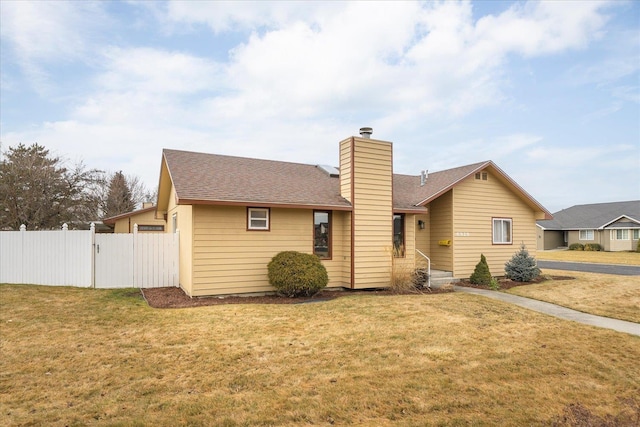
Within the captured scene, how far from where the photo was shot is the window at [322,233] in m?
13.0

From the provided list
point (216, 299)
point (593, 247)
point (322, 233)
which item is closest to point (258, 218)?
point (322, 233)

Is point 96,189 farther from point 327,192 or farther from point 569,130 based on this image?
point 569,130

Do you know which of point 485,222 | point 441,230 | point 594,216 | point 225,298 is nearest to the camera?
point 225,298

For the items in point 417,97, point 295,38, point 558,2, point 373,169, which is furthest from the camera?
point 417,97

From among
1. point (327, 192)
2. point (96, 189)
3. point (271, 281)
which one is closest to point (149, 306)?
point (271, 281)

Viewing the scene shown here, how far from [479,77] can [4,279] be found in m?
18.9

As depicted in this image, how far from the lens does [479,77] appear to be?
15.8 metres

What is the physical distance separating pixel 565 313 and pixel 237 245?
902cm

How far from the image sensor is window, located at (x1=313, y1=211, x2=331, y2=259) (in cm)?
1296

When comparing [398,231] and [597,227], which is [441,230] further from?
[597,227]

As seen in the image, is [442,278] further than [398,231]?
Yes

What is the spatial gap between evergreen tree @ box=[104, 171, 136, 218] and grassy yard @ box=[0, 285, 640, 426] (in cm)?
2933

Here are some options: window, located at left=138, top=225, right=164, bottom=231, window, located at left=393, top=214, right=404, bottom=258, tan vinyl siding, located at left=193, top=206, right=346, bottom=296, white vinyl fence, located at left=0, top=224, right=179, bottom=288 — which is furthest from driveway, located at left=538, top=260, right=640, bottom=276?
window, located at left=138, top=225, right=164, bottom=231

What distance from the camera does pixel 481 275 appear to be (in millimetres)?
14547
